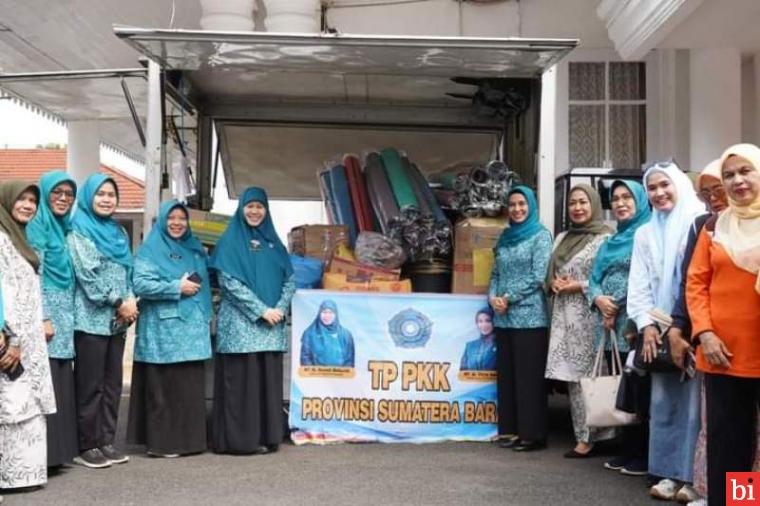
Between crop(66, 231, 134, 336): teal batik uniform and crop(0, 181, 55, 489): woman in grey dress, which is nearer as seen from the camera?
crop(0, 181, 55, 489): woman in grey dress

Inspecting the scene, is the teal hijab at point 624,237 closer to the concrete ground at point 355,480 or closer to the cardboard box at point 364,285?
A: the concrete ground at point 355,480

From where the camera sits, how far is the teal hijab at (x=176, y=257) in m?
4.87

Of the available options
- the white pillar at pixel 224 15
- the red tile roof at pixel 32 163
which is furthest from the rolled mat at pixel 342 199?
the red tile roof at pixel 32 163

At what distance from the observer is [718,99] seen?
7.12 meters

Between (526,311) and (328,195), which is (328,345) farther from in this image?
(328,195)

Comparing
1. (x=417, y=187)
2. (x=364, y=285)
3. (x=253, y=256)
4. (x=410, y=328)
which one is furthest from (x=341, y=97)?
(x=410, y=328)

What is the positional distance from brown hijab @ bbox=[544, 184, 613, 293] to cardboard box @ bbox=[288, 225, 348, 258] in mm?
1669

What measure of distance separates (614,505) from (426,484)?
0.92 metres

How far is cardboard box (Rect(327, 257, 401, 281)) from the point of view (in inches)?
221

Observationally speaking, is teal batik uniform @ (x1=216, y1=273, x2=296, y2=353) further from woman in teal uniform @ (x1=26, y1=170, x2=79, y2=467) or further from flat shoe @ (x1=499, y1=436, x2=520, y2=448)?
flat shoe @ (x1=499, y1=436, x2=520, y2=448)

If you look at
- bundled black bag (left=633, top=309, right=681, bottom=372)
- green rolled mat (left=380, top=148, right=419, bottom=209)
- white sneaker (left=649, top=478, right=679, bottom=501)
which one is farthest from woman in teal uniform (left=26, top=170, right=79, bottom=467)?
white sneaker (left=649, top=478, right=679, bottom=501)

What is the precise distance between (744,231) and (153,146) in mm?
3587

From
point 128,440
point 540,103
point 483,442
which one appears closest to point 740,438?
point 483,442

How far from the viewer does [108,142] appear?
1298 cm
